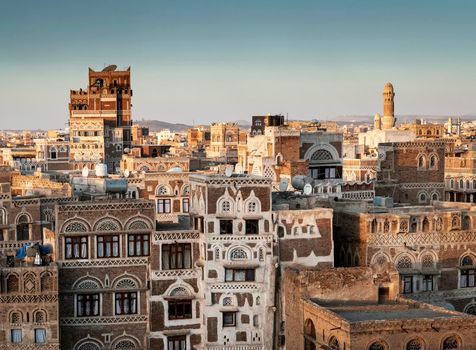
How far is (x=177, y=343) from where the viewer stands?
4475 cm

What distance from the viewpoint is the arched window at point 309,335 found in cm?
3953

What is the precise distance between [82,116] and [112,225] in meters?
70.7

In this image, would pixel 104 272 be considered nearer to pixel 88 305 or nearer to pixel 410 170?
pixel 88 305

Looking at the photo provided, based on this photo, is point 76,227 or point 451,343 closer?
point 451,343

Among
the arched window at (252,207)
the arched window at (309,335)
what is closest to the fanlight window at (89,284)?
the arched window at (252,207)

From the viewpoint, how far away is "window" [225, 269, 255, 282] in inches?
1754

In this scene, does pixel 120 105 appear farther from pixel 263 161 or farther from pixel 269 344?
pixel 269 344

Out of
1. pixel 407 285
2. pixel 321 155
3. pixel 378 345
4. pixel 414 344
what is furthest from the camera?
pixel 321 155

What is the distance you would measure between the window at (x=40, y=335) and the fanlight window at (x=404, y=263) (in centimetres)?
1638

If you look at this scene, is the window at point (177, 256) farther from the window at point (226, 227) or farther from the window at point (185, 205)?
the window at point (185, 205)

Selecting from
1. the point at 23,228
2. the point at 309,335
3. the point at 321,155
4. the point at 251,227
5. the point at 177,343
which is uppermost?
the point at 321,155

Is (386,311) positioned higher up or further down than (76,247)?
further down

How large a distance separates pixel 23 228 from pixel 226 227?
12.2 metres

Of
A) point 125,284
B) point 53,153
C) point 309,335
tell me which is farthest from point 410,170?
point 53,153
